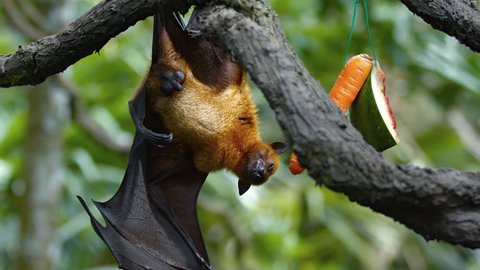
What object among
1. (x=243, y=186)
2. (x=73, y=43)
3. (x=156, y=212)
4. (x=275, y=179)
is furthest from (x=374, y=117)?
(x=275, y=179)

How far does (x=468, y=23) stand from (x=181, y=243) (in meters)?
1.53

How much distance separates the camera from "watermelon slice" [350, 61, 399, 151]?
197cm

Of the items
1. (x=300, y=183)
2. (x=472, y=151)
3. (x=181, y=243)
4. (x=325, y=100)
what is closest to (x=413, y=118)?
(x=472, y=151)

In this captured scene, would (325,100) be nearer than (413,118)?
Yes

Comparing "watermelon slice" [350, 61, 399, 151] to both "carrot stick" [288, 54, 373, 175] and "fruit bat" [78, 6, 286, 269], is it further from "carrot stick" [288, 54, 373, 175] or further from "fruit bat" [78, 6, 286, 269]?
"fruit bat" [78, 6, 286, 269]

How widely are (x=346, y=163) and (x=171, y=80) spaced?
1.40 metres

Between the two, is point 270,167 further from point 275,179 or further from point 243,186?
point 275,179

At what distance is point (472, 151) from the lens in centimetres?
638

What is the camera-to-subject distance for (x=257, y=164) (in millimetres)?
2793

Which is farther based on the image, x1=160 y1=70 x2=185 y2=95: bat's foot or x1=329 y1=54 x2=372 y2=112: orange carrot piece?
x1=160 y1=70 x2=185 y2=95: bat's foot

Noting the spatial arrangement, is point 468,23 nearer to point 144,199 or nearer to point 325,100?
point 325,100

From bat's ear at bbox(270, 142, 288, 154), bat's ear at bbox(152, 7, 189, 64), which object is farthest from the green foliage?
bat's ear at bbox(152, 7, 189, 64)

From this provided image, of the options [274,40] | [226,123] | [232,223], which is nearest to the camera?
[274,40]

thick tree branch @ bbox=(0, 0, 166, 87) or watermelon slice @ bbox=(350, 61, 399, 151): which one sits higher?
thick tree branch @ bbox=(0, 0, 166, 87)
